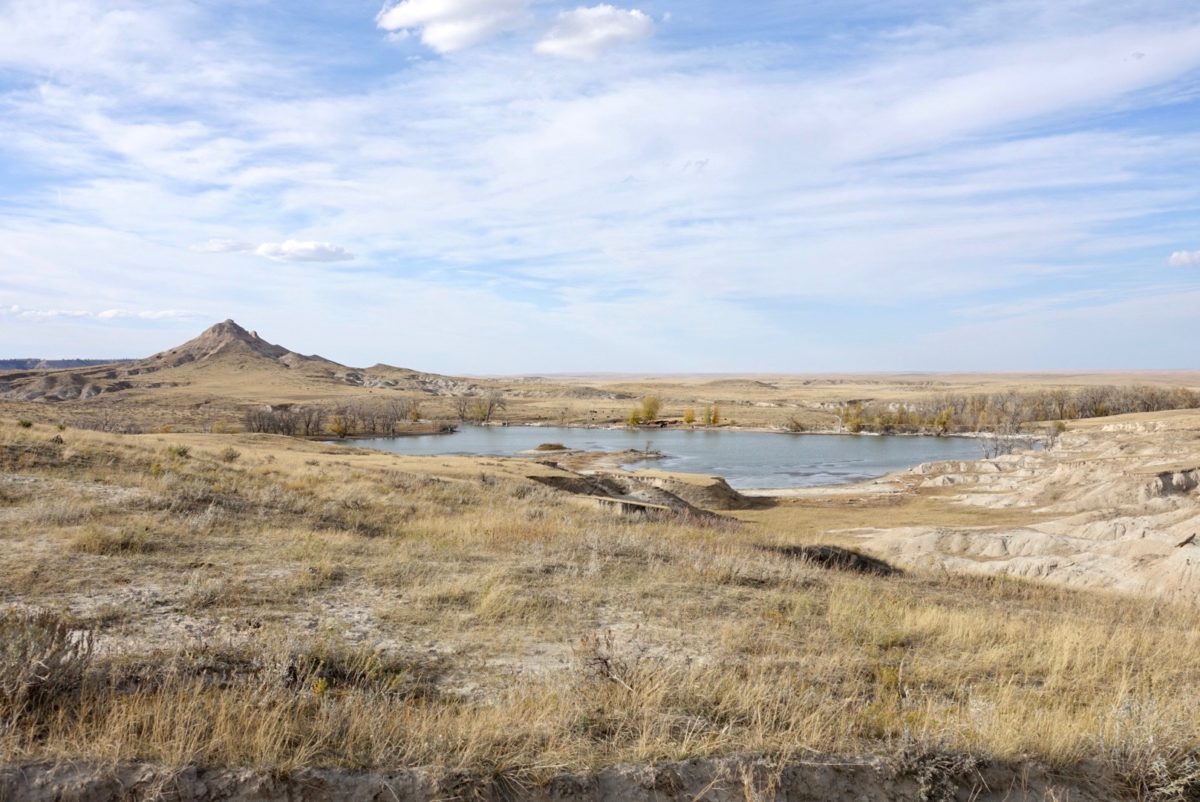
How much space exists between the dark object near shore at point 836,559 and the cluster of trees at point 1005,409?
107 metres

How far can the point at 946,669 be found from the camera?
6.79 m

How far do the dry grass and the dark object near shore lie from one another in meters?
1.12

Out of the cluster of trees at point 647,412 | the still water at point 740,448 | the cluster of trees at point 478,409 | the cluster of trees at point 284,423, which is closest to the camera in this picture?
the still water at point 740,448

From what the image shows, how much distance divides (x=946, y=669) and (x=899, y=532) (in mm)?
23704

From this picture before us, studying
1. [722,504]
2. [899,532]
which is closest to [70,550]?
[899,532]

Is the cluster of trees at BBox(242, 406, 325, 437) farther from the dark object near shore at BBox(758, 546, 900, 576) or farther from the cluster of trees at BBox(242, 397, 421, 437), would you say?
the dark object near shore at BBox(758, 546, 900, 576)

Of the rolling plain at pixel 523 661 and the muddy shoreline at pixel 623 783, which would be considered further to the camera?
the rolling plain at pixel 523 661

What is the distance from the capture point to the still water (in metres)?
73.9

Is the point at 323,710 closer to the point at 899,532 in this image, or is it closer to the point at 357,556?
the point at 357,556

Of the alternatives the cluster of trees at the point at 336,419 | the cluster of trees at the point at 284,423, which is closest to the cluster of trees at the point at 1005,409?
the cluster of trees at the point at 336,419

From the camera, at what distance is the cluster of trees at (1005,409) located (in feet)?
389

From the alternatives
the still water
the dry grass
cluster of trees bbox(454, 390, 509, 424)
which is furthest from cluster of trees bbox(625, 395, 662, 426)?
the dry grass

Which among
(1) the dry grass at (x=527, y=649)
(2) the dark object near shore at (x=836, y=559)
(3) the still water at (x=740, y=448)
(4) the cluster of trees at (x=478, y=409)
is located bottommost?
(3) the still water at (x=740, y=448)

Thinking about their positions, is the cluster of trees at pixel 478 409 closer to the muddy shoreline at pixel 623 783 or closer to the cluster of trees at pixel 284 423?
the cluster of trees at pixel 284 423
